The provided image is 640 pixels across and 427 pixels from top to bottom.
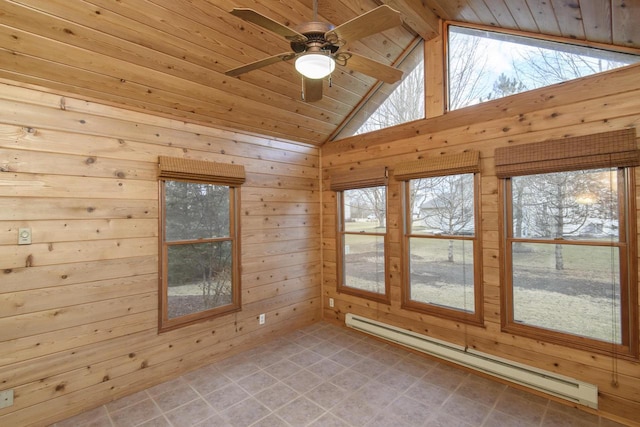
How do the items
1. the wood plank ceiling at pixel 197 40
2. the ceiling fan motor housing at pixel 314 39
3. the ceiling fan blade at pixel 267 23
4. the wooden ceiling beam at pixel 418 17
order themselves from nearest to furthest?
the ceiling fan blade at pixel 267 23 < the ceiling fan motor housing at pixel 314 39 < the wood plank ceiling at pixel 197 40 < the wooden ceiling beam at pixel 418 17

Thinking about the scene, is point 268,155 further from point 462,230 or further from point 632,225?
point 632,225

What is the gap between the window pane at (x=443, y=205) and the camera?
126 inches

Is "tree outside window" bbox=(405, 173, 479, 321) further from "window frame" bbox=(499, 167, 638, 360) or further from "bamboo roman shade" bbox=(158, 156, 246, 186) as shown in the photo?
"bamboo roman shade" bbox=(158, 156, 246, 186)

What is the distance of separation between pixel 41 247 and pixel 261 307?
222cm

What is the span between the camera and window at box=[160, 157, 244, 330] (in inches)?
122

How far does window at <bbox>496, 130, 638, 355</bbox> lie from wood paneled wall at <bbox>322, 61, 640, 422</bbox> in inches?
4.2

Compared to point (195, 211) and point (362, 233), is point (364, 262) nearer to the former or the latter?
point (362, 233)

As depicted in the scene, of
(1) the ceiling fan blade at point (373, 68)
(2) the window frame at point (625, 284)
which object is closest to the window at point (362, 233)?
(1) the ceiling fan blade at point (373, 68)

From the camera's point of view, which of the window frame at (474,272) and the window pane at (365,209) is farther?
the window pane at (365,209)

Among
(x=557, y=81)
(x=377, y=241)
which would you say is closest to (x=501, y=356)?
(x=377, y=241)

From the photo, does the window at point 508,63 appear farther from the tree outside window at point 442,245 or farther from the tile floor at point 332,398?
the tile floor at point 332,398

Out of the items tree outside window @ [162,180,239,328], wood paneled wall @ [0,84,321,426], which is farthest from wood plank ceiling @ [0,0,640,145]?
tree outside window @ [162,180,239,328]

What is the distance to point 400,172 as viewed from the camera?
3598mm

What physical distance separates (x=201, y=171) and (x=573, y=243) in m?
3.44
